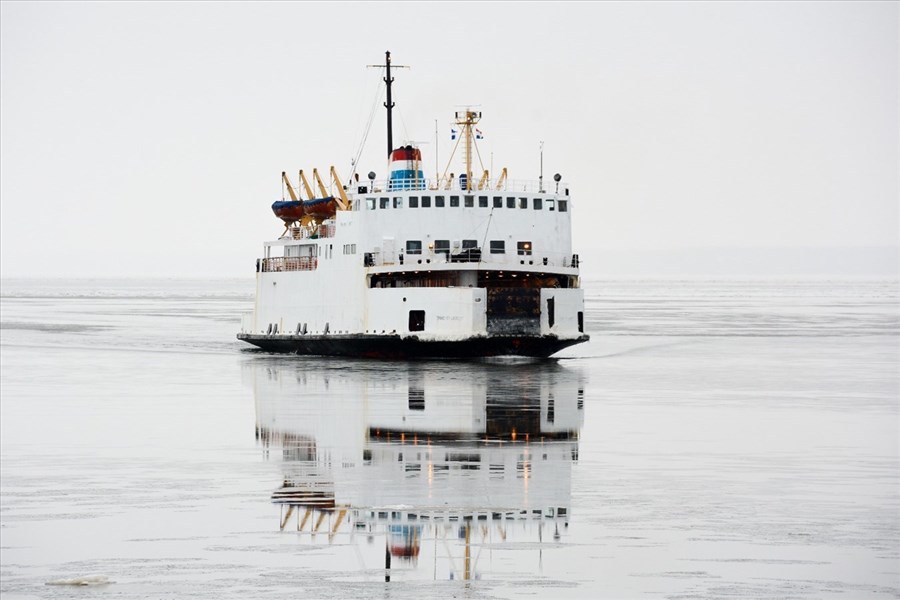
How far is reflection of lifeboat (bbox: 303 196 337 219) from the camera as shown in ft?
197

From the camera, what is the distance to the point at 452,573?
1512 cm

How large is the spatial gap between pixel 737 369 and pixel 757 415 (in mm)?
16679

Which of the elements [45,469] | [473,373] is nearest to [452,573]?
[45,469]

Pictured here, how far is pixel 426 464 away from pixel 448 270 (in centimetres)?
2555

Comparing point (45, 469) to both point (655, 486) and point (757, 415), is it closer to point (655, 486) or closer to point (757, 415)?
point (655, 486)

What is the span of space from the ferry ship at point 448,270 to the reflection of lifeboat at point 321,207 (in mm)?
4788

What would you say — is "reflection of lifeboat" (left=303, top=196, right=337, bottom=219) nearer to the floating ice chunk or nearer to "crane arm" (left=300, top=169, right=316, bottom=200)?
"crane arm" (left=300, top=169, right=316, bottom=200)

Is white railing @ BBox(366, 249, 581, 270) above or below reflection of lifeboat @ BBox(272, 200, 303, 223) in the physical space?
below

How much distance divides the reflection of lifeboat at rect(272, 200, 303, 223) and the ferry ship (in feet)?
25.2

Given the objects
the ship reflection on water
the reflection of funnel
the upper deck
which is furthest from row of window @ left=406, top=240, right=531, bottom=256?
the reflection of funnel

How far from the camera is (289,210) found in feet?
209

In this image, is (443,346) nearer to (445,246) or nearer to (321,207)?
(445,246)

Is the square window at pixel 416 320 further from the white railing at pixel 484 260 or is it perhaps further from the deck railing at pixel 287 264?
the deck railing at pixel 287 264

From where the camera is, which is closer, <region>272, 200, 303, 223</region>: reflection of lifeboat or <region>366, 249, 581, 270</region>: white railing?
<region>366, 249, 581, 270</region>: white railing
